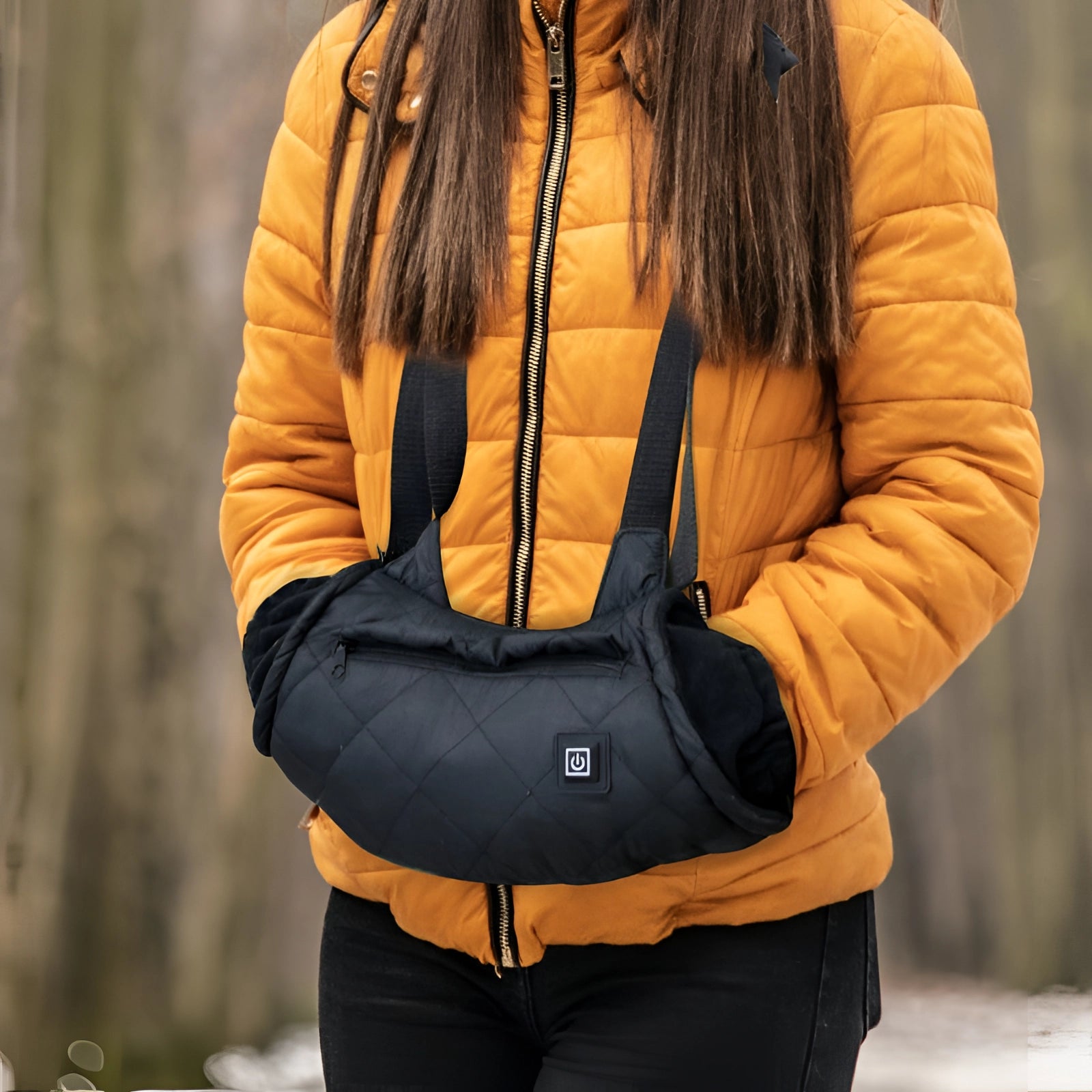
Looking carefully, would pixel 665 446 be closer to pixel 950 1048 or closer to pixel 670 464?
pixel 670 464

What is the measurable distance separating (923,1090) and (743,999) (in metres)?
1.36

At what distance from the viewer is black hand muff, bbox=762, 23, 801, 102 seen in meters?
0.74

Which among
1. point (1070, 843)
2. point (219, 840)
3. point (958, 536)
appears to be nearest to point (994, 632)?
point (1070, 843)

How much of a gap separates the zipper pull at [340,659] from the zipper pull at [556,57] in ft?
1.21

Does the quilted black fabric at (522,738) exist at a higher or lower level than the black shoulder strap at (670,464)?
lower

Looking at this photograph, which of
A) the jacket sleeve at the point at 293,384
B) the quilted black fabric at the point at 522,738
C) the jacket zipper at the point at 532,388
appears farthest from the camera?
the jacket sleeve at the point at 293,384

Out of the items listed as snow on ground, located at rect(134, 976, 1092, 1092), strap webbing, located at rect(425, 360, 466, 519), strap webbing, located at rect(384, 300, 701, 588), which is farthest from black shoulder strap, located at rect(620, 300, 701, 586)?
snow on ground, located at rect(134, 976, 1092, 1092)

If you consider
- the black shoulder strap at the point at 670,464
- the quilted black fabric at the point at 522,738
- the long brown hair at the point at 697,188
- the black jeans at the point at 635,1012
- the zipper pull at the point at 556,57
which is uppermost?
the zipper pull at the point at 556,57

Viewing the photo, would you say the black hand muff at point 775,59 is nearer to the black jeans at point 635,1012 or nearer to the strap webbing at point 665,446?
the strap webbing at point 665,446

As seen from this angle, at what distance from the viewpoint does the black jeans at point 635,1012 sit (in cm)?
73

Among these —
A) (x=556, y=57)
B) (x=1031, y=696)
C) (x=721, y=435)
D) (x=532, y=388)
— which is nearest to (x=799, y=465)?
(x=721, y=435)

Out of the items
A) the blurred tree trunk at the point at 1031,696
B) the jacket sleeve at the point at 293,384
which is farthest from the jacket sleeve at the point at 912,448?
the blurred tree trunk at the point at 1031,696

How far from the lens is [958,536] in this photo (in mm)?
721

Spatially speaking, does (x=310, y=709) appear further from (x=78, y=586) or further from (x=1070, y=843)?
(x=1070, y=843)
